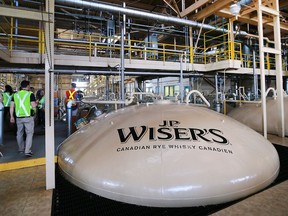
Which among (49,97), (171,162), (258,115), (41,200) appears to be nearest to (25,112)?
(49,97)

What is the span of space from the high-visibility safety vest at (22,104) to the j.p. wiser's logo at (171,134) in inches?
87.4

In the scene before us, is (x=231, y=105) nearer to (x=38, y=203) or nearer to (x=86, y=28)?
(x=86, y=28)

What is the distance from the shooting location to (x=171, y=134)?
2.42 meters

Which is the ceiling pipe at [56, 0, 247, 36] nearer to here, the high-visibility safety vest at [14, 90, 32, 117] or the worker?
the worker

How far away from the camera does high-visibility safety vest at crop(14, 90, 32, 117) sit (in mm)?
3730

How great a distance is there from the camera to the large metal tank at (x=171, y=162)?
2.01m

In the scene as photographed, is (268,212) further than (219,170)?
No

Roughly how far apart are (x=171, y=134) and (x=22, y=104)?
2962 millimetres

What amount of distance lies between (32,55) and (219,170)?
5.77 m

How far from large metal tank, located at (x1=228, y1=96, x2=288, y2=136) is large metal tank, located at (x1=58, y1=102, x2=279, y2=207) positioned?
3614 mm

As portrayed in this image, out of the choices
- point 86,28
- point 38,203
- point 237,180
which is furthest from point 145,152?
point 86,28

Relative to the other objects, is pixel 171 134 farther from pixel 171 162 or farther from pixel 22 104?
pixel 22 104

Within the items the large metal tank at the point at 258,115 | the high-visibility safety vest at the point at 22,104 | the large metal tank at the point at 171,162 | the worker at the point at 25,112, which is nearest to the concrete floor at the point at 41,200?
the large metal tank at the point at 171,162

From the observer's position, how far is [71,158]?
8.69 feet
